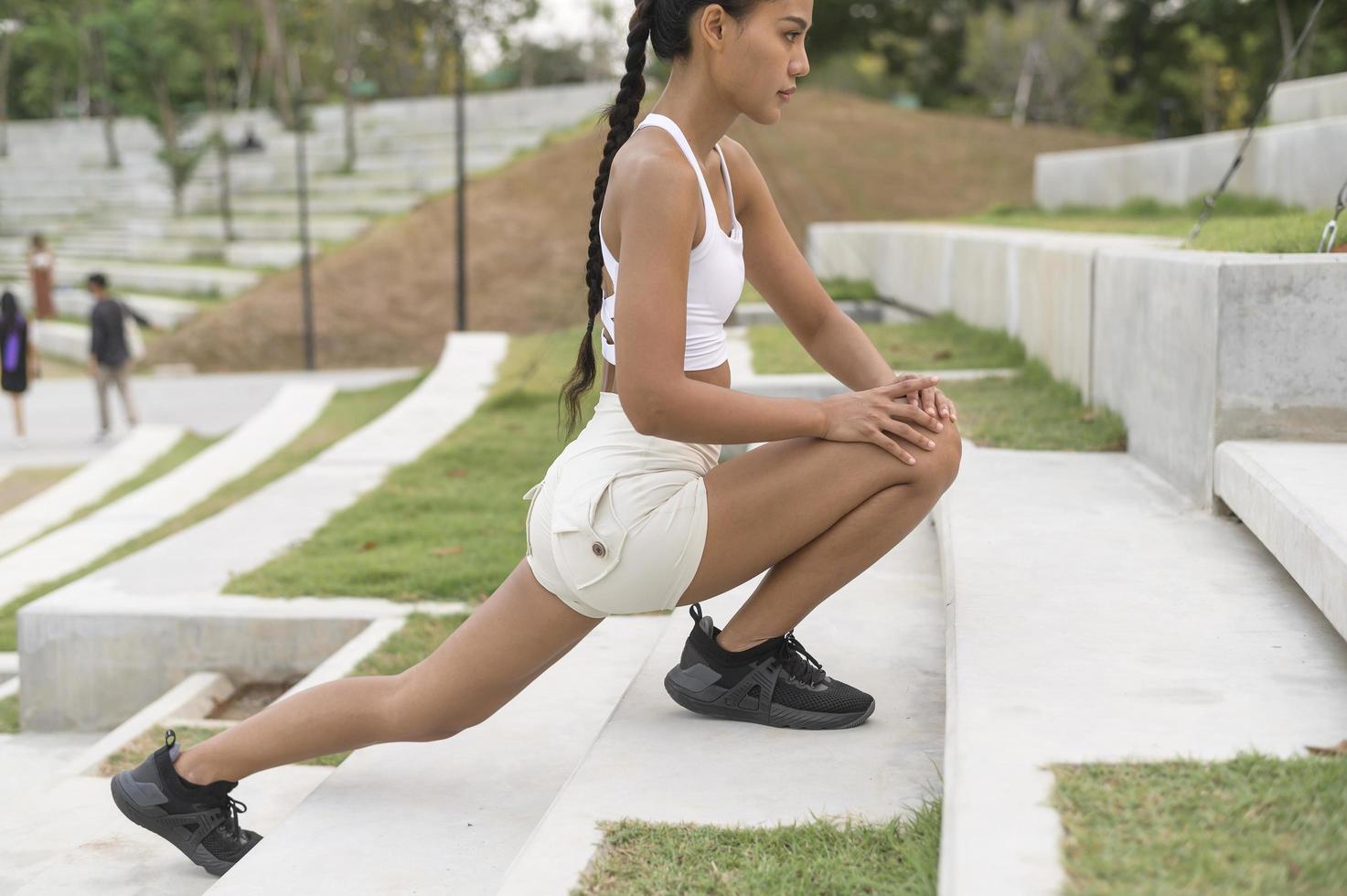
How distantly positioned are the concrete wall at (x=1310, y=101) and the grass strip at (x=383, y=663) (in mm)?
7168

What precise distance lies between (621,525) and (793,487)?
319 millimetres

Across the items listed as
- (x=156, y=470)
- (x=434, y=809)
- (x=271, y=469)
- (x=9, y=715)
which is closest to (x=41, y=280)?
(x=156, y=470)

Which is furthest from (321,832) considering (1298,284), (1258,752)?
(1298,284)

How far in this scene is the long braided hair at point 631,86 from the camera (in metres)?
2.47

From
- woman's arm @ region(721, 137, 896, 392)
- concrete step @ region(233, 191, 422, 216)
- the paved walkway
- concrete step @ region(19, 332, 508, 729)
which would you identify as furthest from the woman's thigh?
concrete step @ region(233, 191, 422, 216)

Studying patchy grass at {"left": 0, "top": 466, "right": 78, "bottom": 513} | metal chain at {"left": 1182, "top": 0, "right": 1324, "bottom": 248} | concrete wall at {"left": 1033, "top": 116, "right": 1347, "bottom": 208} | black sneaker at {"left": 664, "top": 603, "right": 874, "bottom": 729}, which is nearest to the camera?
black sneaker at {"left": 664, "top": 603, "right": 874, "bottom": 729}

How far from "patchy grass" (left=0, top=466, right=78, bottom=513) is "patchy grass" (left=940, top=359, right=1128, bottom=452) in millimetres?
7717

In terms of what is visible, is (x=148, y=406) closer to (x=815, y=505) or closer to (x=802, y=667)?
(x=802, y=667)

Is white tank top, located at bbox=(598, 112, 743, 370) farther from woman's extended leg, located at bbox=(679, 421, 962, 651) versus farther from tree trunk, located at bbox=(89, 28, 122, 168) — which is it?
tree trunk, located at bbox=(89, 28, 122, 168)

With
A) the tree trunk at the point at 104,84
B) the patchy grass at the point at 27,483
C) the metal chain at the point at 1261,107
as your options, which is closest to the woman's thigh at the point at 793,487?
the metal chain at the point at 1261,107

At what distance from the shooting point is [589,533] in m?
2.46

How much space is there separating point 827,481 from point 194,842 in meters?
1.46

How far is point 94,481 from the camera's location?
11125 mm

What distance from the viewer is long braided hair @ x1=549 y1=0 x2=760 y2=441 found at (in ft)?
8.10
